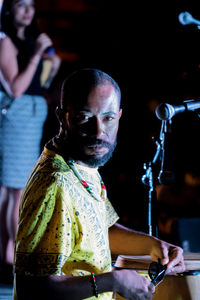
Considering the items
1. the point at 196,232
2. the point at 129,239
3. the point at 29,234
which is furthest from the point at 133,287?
the point at 196,232

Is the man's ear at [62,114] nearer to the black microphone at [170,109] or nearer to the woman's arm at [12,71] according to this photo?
the black microphone at [170,109]

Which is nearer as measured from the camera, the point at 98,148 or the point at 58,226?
the point at 58,226

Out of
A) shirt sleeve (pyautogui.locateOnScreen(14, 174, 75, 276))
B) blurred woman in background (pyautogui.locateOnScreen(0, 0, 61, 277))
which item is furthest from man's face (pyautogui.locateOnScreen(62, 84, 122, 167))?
blurred woman in background (pyautogui.locateOnScreen(0, 0, 61, 277))

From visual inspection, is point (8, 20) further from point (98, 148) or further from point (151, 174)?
point (98, 148)

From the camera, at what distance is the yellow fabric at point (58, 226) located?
1.29m

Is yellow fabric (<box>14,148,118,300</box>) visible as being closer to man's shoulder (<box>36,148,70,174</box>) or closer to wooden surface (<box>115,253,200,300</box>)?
man's shoulder (<box>36,148,70,174</box>)

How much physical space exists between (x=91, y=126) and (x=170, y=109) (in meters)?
0.35

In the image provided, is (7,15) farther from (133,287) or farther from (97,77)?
(133,287)

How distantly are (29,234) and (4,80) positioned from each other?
2.18 meters

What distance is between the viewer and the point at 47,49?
351 cm

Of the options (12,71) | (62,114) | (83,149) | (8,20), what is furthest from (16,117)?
(83,149)

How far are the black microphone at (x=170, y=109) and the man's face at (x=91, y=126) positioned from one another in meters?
0.22

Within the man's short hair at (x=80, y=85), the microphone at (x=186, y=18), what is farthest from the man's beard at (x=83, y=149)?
the microphone at (x=186, y=18)

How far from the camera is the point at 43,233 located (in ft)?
4.25
